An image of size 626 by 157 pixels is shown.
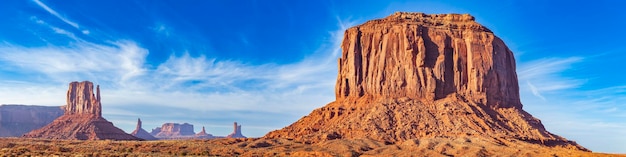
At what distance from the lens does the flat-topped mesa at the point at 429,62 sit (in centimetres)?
9575

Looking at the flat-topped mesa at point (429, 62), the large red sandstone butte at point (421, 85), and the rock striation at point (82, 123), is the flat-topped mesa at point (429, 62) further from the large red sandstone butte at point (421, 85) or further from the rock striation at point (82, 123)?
the rock striation at point (82, 123)

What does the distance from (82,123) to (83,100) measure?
75.4 ft

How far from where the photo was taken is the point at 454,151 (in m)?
72.0

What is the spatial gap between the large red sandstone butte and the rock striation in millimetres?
85327

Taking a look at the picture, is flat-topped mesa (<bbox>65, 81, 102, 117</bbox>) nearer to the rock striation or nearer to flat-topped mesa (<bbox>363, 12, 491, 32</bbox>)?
the rock striation

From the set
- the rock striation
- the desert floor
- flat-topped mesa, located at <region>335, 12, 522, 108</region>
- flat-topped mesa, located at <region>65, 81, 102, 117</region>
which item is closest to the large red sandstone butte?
flat-topped mesa, located at <region>335, 12, 522, 108</region>

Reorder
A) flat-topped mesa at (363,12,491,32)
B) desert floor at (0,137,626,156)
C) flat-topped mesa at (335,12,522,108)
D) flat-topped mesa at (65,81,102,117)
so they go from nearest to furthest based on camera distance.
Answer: desert floor at (0,137,626,156)
flat-topped mesa at (335,12,522,108)
flat-topped mesa at (363,12,491,32)
flat-topped mesa at (65,81,102,117)

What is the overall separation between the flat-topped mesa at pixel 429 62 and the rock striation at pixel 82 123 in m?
87.5

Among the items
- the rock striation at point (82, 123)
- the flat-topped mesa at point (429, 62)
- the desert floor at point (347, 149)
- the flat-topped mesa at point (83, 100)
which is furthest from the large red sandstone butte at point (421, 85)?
the flat-topped mesa at point (83, 100)

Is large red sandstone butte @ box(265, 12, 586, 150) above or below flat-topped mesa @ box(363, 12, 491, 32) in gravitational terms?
below

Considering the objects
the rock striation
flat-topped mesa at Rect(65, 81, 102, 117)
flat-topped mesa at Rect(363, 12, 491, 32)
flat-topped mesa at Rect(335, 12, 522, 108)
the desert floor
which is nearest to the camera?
the desert floor

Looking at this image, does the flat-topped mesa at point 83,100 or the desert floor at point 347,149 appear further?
the flat-topped mesa at point 83,100

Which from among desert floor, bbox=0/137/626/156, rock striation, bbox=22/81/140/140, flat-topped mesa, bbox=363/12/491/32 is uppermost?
flat-topped mesa, bbox=363/12/491/32

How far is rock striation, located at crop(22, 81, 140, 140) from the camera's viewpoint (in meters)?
156
